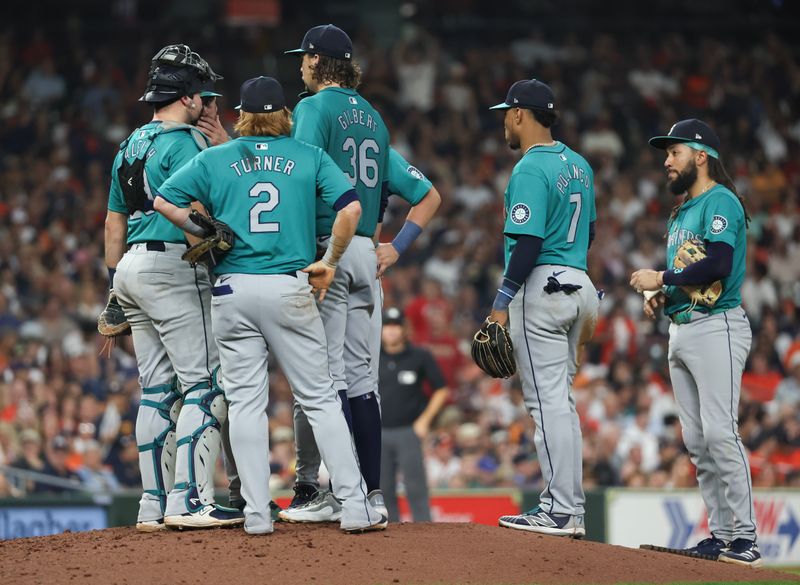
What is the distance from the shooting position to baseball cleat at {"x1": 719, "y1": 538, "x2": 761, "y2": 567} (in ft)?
23.6

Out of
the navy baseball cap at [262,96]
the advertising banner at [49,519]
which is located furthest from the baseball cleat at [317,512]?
the advertising banner at [49,519]

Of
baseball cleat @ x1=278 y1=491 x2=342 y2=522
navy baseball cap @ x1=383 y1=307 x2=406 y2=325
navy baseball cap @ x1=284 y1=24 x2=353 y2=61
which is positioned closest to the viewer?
navy baseball cap @ x1=284 y1=24 x2=353 y2=61

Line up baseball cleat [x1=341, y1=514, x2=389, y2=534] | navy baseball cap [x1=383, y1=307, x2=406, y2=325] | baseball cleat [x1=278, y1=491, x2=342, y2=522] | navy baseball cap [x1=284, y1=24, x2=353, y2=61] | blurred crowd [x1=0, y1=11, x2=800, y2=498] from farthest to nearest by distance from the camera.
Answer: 1. blurred crowd [x1=0, y1=11, x2=800, y2=498]
2. navy baseball cap [x1=383, y1=307, x2=406, y2=325]
3. baseball cleat [x1=278, y1=491, x2=342, y2=522]
4. navy baseball cap [x1=284, y1=24, x2=353, y2=61]
5. baseball cleat [x1=341, y1=514, x2=389, y2=534]

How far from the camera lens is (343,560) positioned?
6211 millimetres

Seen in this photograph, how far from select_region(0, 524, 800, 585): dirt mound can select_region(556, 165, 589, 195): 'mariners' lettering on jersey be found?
1.95 m

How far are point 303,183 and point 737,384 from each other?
2.78 m

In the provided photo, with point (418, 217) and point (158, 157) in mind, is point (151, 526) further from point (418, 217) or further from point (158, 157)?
point (418, 217)

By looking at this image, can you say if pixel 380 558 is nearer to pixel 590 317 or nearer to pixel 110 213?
pixel 590 317

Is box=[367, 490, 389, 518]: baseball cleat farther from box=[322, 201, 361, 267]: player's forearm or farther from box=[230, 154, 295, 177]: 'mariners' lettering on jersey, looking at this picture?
box=[230, 154, 295, 177]: 'mariners' lettering on jersey

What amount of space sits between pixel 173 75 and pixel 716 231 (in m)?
3.15

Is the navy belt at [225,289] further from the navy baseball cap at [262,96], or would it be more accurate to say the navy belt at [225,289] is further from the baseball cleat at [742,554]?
the baseball cleat at [742,554]

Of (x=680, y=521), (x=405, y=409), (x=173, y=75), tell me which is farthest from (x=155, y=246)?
(x=680, y=521)

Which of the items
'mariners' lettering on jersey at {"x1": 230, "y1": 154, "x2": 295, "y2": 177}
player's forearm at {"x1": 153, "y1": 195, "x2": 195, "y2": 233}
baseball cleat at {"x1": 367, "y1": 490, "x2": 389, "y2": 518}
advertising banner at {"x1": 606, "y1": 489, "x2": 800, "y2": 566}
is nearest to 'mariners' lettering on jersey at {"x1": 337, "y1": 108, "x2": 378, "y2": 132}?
'mariners' lettering on jersey at {"x1": 230, "y1": 154, "x2": 295, "y2": 177}

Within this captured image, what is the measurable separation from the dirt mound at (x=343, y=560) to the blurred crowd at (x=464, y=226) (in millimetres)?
6202
